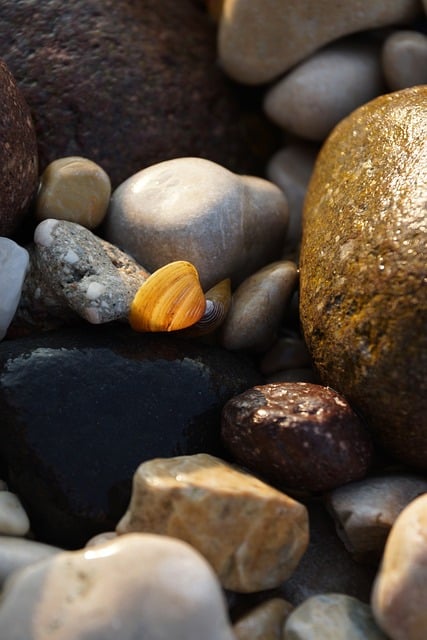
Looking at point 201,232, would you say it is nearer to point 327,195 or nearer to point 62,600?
point 327,195

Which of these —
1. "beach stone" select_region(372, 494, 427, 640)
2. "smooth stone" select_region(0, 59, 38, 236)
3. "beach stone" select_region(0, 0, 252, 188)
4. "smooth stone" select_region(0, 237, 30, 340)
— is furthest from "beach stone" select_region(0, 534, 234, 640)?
"beach stone" select_region(0, 0, 252, 188)

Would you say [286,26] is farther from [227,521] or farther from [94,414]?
[227,521]

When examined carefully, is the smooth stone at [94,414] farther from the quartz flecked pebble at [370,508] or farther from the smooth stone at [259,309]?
→ the quartz flecked pebble at [370,508]

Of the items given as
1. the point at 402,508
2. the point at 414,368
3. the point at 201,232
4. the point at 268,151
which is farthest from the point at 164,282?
the point at 268,151

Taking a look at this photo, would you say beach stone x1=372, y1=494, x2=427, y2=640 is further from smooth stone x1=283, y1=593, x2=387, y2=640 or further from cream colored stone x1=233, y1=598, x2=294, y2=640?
cream colored stone x1=233, y1=598, x2=294, y2=640

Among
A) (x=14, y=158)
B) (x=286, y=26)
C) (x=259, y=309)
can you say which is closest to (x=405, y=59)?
(x=286, y=26)

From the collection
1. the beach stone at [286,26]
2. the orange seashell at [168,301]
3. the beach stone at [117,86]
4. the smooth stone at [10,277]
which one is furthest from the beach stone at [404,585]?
the beach stone at [286,26]

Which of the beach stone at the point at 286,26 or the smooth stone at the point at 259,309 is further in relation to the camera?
the beach stone at the point at 286,26
